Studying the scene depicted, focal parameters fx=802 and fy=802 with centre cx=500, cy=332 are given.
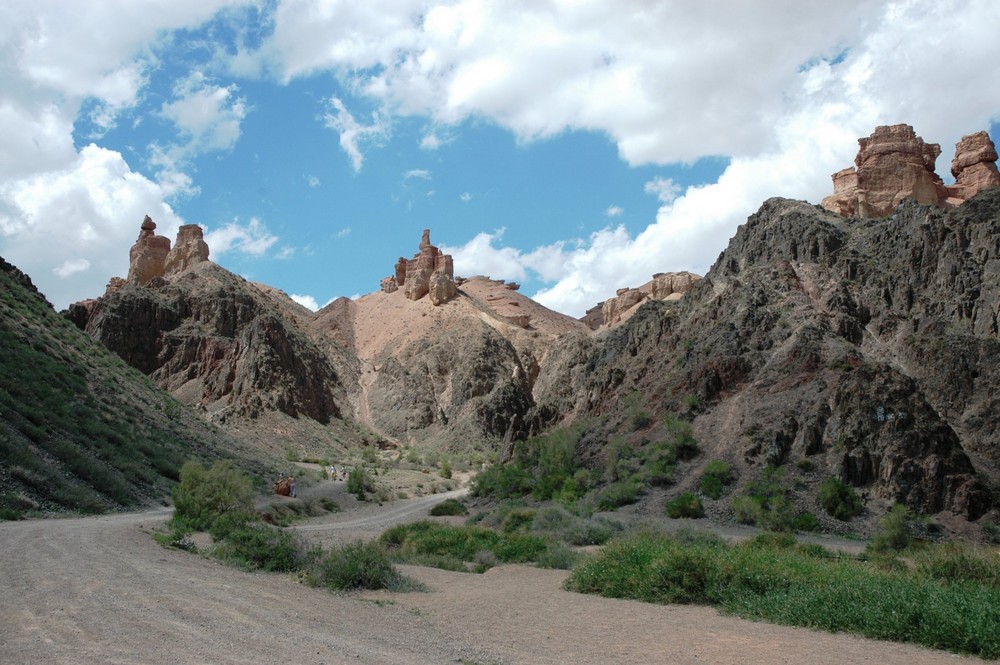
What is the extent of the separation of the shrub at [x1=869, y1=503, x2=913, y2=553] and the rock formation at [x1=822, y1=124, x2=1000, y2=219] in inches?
2181

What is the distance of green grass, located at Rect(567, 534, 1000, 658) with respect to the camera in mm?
11797

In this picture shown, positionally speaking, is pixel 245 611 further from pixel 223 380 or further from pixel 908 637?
pixel 223 380

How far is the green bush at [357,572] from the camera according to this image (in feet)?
53.8

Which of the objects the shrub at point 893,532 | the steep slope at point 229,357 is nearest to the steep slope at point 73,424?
the steep slope at point 229,357

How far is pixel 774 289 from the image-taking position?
49094mm

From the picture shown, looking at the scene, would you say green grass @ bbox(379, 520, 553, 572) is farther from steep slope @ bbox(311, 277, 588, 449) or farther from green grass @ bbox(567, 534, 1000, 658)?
steep slope @ bbox(311, 277, 588, 449)

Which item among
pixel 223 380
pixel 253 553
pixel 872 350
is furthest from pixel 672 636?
pixel 223 380

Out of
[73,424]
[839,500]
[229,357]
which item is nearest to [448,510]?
[73,424]

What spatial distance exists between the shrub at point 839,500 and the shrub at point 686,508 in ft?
→ 16.2

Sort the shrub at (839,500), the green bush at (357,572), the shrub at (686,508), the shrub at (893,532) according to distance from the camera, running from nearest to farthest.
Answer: the green bush at (357,572)
the shrub at (893,532)
the shrub at (839,500)
the shrub at (686,508)

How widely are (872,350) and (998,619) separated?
34.5 m

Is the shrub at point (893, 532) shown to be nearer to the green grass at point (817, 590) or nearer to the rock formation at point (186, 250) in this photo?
the green grass at point (817, 590)

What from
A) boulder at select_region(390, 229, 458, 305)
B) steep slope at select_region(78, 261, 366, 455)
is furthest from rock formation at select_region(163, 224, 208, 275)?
boulder at select_region(390, 229, 458, 305)

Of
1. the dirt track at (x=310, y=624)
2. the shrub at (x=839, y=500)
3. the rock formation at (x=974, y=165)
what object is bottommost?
the dirt track at (x=310, y=624)
